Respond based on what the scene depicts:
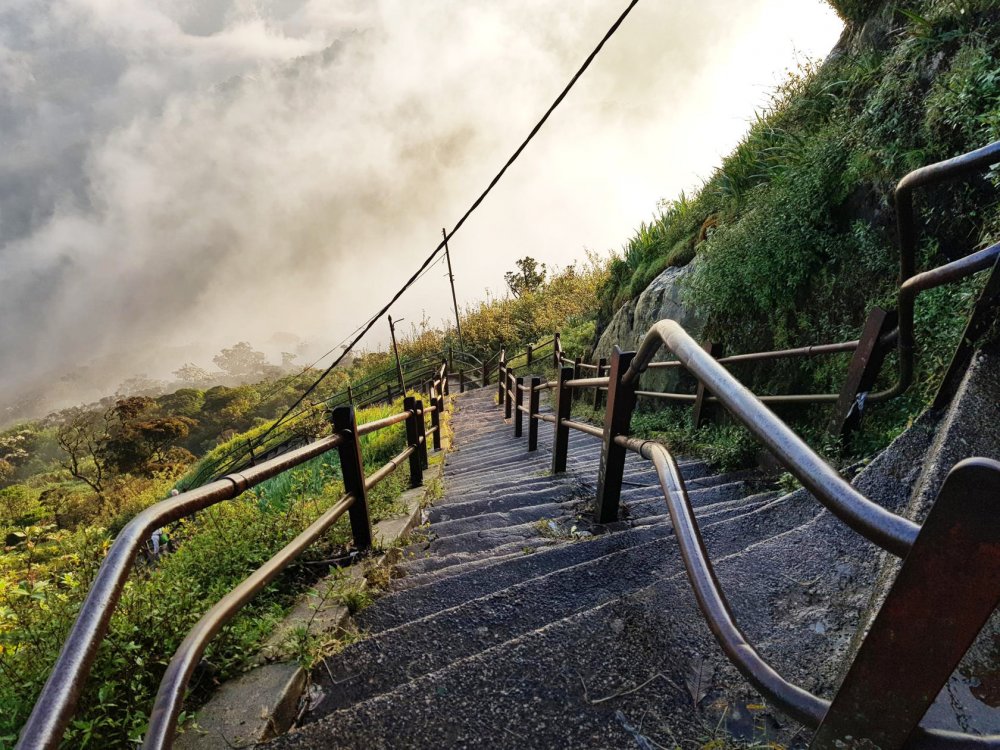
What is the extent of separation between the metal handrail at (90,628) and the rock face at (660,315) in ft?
15.2

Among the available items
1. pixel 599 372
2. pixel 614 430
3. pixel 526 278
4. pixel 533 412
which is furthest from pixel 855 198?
pixel 526 278

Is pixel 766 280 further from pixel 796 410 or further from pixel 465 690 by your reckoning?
pixel 465 690

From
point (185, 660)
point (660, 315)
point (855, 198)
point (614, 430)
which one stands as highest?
point (855, 198)

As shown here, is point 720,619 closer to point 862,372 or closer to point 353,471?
point 353,471

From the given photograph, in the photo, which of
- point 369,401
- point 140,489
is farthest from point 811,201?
point 140,489

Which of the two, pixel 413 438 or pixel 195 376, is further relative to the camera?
pixel 195 376

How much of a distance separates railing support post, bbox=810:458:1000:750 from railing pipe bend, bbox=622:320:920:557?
0.17ft

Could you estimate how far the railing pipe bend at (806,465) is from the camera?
67 centimetres

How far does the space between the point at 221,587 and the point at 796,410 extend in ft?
14.0

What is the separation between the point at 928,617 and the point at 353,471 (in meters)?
2.28

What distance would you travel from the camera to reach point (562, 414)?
3799 mm

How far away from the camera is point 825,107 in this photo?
507 cm

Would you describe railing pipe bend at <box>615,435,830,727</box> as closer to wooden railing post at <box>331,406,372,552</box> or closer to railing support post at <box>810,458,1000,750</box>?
railing support post at <box>810,458,1000,750</box>

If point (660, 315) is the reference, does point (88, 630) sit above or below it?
below
